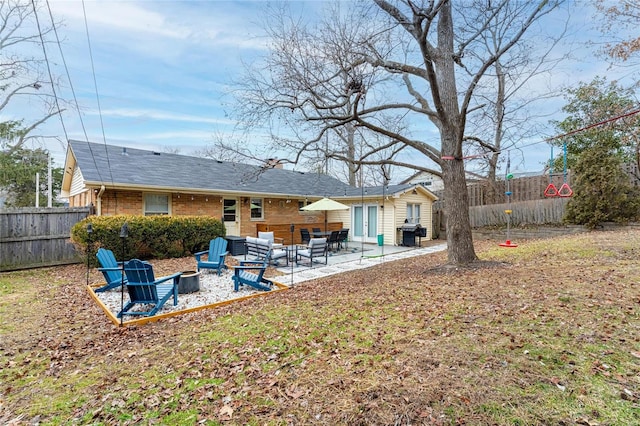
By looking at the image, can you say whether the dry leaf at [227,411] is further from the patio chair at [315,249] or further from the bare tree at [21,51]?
the bare tree at [21,51]

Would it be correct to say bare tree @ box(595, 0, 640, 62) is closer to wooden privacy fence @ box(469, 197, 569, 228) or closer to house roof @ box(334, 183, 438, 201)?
wooden privacy fence @ box(469, 197, 569, 228)

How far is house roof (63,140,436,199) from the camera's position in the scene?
1204 centimetres

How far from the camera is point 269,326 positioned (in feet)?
15.6

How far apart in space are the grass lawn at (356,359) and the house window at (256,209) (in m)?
10.3

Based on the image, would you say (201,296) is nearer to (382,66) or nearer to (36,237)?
(36,237)

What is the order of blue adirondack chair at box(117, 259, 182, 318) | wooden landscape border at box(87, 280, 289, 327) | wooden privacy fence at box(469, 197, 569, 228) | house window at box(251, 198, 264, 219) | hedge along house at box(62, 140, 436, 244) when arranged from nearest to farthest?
wooden landscape border at box(87, 280, 289, 327) → blue adirondack chair at box(117, 259, 182, 318) → hedge along house at box(62, 140, 436, 244) → wooden privacy fence at box(469, 197, 569, 228) → house window at box(251, 198, 264, 219)

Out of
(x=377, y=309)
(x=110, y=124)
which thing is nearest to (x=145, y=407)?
(x=377, y=309)

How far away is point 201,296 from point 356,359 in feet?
15.7

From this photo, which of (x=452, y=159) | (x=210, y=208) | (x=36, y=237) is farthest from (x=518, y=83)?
(x=36, y=237)

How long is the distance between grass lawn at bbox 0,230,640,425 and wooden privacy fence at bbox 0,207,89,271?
4337mm

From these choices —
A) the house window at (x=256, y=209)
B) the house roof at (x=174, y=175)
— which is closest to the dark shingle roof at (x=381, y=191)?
the house roof at (x=174, y=175)

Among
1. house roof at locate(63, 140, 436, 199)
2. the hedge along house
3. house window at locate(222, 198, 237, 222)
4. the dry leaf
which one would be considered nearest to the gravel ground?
house roof at locate(63, 140, 436, 199)

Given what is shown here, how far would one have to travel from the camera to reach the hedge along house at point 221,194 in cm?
1223

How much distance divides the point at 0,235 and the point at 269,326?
32.8ft
